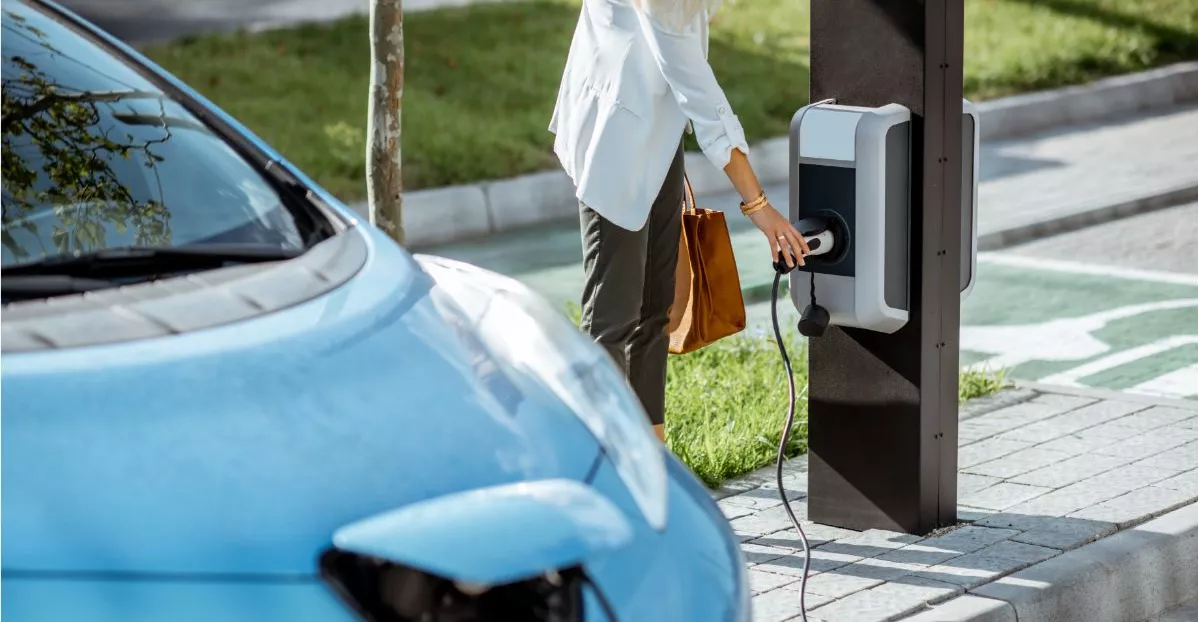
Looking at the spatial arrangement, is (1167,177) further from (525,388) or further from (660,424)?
(525,388)

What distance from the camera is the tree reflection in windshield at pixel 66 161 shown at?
2.60 metres

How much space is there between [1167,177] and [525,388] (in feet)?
27.1

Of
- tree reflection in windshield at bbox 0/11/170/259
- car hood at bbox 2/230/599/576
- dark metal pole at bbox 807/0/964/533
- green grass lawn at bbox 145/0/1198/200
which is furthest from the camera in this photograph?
green grass lawn at bbox 145/0/1198/200

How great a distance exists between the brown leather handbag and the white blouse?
30 centimetres

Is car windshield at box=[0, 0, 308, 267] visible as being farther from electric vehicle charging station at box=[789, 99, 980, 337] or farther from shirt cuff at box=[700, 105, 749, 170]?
electric vehicle charging station at box=[789, 99, 980, 337]

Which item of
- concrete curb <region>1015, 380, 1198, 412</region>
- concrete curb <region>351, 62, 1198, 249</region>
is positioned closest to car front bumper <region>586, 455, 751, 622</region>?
concrete curb <region>1015, 380, 1198, 412</region>

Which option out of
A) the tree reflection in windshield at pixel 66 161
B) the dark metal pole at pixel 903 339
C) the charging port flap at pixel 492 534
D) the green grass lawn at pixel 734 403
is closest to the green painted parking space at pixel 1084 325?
the green grass lawn at pixel 734 403

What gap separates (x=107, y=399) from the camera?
81.3 inches

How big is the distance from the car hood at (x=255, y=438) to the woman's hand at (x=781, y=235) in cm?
156

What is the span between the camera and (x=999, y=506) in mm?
4508

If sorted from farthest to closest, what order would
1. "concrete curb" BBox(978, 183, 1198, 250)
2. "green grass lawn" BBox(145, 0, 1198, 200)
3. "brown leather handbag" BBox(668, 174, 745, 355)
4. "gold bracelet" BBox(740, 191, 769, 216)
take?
"green grass lawn" BBox(145, 0, 1198, 200) < "concrete curb" BBox(978, 183, 1198, 250) < "brown leather handbag" BBox(668, 174, 745, 355) < "gold bracelet" BBox(740, 191, 769, 216)

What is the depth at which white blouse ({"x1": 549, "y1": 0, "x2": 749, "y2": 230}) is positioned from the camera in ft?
12.8

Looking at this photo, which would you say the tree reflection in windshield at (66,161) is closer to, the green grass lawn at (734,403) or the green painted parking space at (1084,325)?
the green grass lawn at (734,403)

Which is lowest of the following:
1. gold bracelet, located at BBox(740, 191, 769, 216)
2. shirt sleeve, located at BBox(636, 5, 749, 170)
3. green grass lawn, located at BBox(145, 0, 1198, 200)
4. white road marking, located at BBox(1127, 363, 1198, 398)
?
white road marking, located at BBox(1127, 363, 1198, 398)
